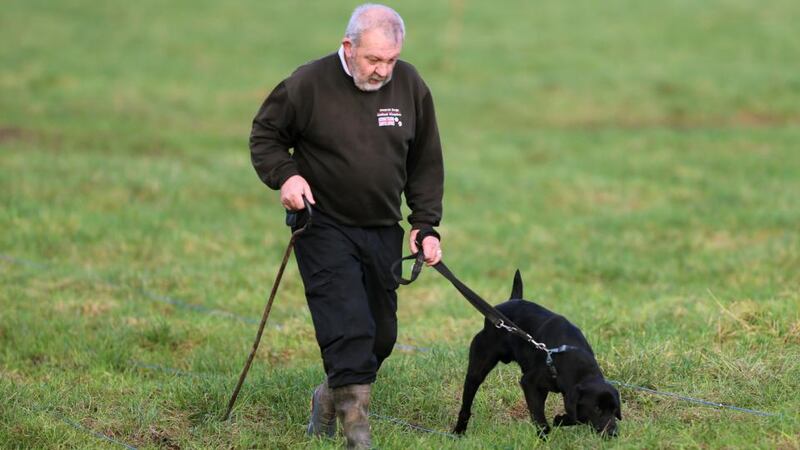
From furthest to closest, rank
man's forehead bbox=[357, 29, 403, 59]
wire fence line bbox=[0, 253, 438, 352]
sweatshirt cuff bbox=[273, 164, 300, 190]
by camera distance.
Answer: wire fence line bbox=[0, 253, 438, 352]
sweatshirt cuff bbox=[273, 164, 300, 190]
man's forehead bbox=[357, 29, 403, 59]

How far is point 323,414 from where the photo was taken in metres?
6.06

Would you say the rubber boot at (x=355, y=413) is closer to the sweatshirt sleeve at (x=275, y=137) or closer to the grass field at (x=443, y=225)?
the grass field at (x=443, y=225)

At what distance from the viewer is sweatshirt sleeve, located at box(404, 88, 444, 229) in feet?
19.8

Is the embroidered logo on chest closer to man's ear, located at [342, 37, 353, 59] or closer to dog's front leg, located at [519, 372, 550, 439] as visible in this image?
man's ear, located at [342, 37, 353, 59]

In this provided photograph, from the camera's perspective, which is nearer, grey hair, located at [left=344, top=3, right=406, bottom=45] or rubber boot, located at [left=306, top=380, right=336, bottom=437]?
grey hair, located at [left=344, top=3, right=406, bottom=45]

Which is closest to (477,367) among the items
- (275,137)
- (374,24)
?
(275,137)

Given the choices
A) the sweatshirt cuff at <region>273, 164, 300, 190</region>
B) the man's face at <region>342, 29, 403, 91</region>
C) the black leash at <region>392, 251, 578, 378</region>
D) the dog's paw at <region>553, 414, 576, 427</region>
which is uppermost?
the man's face at <region>342, 29, 403, 91</region>

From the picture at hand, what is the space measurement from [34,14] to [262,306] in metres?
22.3

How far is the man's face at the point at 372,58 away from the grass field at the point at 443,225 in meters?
1.81

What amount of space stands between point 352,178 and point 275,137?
0.46m

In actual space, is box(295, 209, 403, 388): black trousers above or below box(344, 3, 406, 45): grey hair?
below

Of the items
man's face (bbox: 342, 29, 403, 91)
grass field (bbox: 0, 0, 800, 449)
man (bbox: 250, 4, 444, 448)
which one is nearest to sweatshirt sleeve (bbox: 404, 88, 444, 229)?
man (bbox: 250, 4, 444, 448)

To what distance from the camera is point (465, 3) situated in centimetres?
3291

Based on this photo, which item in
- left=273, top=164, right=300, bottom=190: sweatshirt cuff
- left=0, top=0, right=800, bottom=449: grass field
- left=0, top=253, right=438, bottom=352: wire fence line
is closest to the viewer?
left=273, top=164, right=300, bottom=190: sweatshirt cuff
